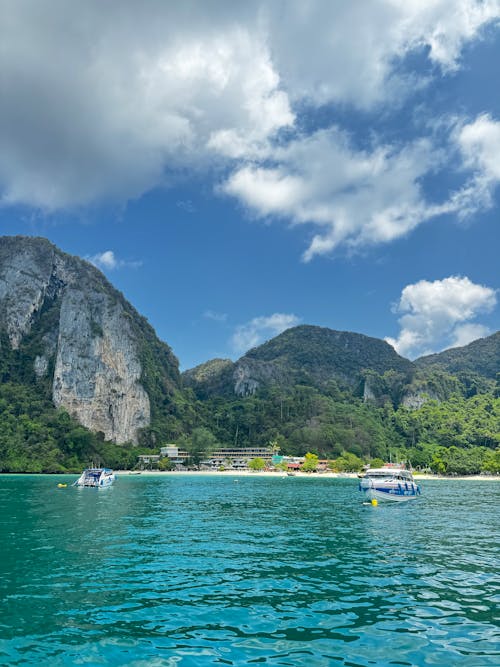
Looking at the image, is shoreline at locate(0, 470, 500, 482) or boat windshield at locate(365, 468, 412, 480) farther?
shoreline at locate(0, 470, 500, 482)

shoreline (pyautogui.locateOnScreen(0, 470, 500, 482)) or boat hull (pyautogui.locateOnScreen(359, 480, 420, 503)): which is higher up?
boat hull (pyautogui.locateOnScreen(359, 480, 420, 503))

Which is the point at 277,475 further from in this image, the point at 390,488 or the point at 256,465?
the point at 390,488

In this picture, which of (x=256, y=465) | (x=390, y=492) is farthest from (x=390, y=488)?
(x=256, y=465)

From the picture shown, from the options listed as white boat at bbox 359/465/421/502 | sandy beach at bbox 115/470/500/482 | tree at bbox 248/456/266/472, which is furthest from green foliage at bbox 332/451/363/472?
white boat at bbox 359/465/421/502

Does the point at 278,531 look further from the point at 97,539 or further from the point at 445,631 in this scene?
the point at 445,631

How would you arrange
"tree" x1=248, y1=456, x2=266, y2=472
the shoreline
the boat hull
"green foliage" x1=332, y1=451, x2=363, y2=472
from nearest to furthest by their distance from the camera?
the boat hull → the shoreline → "green foliage" x1=332, y1=451, x2=363, y2=472 → "tree" x1=248, y1=456, x2=266, y2=472

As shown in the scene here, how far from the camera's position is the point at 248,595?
16828mm

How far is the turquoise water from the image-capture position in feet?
39.4

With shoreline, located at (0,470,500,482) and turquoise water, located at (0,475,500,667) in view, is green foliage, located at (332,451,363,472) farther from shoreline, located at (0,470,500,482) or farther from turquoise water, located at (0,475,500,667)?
turquoise water, located at (0,475,500,667)

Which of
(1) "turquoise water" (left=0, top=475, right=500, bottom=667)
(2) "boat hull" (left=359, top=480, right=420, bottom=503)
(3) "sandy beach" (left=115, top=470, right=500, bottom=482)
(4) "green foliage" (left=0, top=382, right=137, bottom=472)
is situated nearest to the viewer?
(1) "turquoise water" (left=0, top=475, right=500, bottom=667)

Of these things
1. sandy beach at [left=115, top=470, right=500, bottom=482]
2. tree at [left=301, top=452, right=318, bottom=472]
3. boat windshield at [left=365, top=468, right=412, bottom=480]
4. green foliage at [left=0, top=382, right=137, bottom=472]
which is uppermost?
green foliage at [left=0, top=382, right=137, bottom=472]

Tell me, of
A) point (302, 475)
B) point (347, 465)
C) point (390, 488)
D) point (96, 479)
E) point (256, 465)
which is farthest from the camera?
point (256, 465)

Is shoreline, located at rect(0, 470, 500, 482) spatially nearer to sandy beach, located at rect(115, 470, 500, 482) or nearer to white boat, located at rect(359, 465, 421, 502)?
sandy beach, located at rect(115, 470, 500, 482)

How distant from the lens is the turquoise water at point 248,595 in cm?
1202
